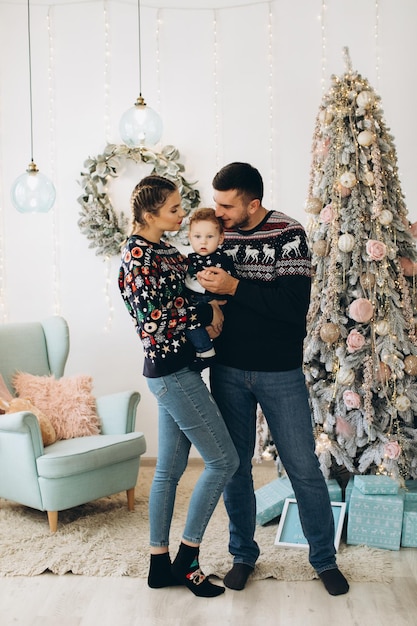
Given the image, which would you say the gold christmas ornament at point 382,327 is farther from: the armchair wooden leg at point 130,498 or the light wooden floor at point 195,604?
the armchair wooden leg at point 130,498

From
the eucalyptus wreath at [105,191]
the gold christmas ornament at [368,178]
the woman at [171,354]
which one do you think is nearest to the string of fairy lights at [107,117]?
the eucalyptus wreath at [105,191]

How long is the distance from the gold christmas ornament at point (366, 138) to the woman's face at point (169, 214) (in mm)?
1094

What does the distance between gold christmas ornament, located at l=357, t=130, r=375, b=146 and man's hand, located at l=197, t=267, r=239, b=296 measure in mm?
1116

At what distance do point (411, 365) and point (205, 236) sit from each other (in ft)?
4.02

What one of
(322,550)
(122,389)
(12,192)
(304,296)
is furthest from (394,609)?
(12,192)

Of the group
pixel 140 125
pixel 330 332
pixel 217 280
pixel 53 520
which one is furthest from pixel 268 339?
pixel 140 125

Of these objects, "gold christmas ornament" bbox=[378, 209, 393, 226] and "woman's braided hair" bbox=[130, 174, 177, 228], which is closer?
"woman's braided hair" bbox=[130, 174, 177, 228]

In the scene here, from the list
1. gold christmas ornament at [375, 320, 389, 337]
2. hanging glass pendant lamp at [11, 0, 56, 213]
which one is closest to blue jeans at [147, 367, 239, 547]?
gold christmas ornament at [375, 320, 389, 337]

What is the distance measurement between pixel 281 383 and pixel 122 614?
3.07ft

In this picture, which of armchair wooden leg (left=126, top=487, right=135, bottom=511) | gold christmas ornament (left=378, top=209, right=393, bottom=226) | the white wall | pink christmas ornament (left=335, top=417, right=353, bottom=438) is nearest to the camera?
gold christmas ornament (left=378, top=209, right=393, bottom=226)

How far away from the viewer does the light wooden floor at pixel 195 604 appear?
2.47 metres

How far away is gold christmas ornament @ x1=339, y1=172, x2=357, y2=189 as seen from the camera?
10.6 ft

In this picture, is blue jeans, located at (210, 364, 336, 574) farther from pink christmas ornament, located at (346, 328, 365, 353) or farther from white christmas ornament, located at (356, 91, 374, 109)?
white christmas ornament, located at (356, 91, 374, 109)

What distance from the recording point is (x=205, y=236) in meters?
2.50
